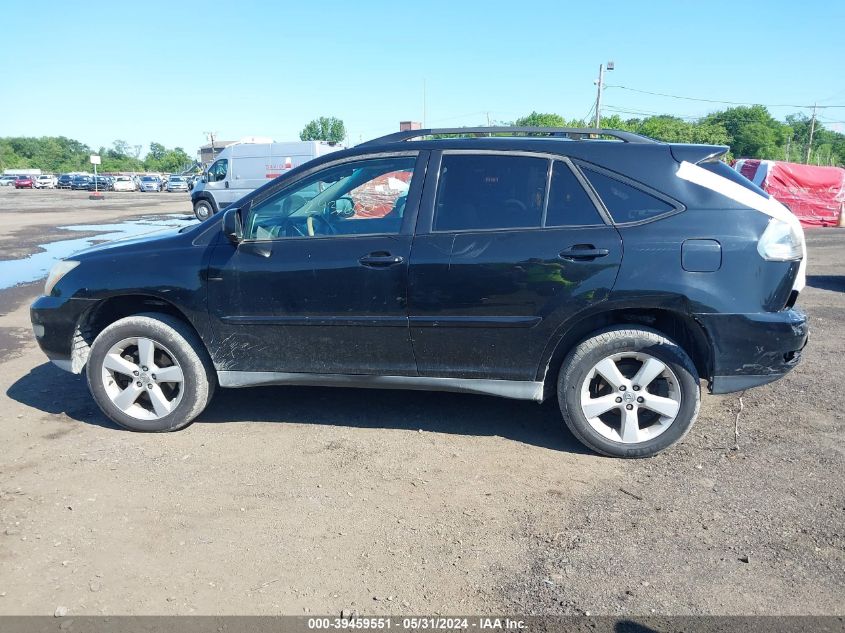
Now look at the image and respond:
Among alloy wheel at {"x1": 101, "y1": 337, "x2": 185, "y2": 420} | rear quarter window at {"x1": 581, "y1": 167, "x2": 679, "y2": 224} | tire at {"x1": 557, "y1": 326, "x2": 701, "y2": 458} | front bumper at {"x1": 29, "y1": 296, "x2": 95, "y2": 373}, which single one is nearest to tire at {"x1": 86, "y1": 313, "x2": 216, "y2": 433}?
→ alloy wheel at {"x1": 101, "y1": 337, "x2": 185, "y2": 420}

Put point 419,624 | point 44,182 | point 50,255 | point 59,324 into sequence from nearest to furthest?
point 419,624
point 59,324
point 50,255
point 44,182

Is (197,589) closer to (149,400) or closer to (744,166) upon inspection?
(149,400)

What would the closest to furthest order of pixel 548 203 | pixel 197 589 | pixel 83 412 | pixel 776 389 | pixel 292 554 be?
pixel 197 589 → pixel 292 554 → pixel 548 203 → pixel 83 412 → pixel 776 389

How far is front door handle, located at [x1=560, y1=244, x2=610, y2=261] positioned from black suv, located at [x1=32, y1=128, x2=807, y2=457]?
11 mm

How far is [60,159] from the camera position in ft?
393

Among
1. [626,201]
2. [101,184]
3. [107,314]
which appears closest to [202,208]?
[107,314]

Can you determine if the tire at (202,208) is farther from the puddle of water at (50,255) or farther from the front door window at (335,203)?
the front door window at (335,203)

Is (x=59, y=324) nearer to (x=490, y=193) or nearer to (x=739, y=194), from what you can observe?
(x=490, y=193)

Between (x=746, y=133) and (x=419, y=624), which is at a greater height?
(x=746, y=133)

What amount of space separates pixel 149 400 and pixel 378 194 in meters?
2.06

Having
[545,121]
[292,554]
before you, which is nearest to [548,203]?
[292,554]

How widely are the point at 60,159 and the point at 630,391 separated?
13488 centimetres

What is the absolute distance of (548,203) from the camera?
4.12 metres

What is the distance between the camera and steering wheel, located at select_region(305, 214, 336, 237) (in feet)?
14.5
